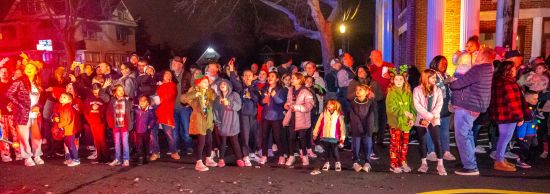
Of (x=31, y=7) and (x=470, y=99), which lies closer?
(x=470, y=99)

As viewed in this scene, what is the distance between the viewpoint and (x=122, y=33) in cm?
5012

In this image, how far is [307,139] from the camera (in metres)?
8.05

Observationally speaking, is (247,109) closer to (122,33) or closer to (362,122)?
(362,122)

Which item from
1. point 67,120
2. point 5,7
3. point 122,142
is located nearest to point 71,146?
point 67,120

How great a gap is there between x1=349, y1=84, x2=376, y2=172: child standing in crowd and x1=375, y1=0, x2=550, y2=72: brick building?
7.95 m

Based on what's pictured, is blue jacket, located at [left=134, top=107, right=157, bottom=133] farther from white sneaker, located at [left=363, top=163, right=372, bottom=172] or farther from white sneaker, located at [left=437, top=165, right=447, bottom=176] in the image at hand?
white sneaker, located at [left=437, top=165, right=447, bottom=176]

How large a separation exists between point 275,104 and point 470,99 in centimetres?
284

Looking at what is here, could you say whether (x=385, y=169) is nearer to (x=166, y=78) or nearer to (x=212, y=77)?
(x=212, y=77)

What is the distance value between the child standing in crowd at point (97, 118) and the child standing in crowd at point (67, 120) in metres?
0.23

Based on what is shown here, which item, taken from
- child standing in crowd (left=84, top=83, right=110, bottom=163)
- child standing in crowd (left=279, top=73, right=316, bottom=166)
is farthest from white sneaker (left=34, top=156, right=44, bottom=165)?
child standing in crowd (left=279, top=73, right=316, bottom=166)

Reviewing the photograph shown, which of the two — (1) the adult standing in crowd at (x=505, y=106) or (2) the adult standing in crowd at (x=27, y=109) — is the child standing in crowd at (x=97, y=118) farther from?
(1) the adult standing in crowd at (x=505, y=106)

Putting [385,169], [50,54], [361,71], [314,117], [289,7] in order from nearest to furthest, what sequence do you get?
[385,169], [361,71], [314,117], [289,7], [50,54]

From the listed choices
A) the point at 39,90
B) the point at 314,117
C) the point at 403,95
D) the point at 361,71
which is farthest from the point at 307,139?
the point at 39,90

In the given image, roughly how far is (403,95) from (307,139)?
6.60 feet
